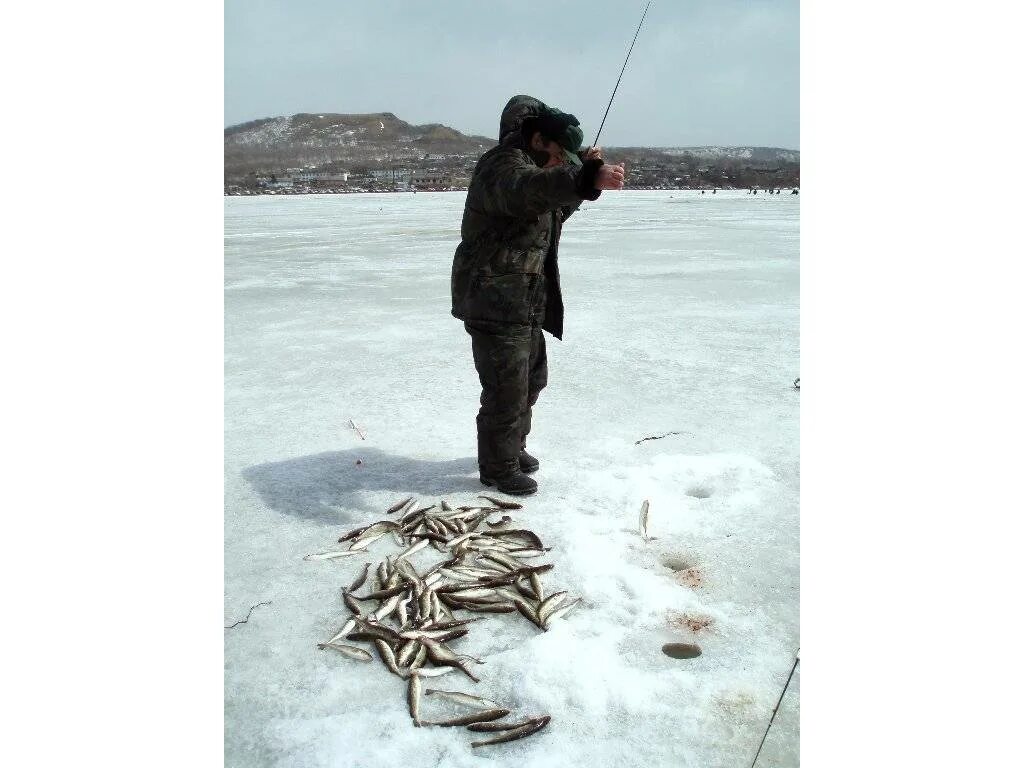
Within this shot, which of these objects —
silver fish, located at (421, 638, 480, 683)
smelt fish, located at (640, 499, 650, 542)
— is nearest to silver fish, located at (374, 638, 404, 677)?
silver fish, located at (421, 638, 480, 683)

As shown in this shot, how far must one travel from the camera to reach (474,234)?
3838 mm

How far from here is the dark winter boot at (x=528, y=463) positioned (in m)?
4.22

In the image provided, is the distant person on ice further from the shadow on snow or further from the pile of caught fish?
the pile of caught fish

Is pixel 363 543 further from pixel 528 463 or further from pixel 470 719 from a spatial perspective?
pixel 470 719

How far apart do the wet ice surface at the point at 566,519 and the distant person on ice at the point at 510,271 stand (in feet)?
1.20

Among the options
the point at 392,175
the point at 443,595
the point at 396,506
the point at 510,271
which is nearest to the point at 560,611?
the point at 443,595

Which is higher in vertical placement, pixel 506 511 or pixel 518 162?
pixel 518 162

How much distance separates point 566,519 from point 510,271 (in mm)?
1197

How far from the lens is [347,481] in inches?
165
